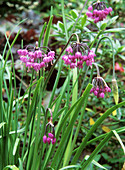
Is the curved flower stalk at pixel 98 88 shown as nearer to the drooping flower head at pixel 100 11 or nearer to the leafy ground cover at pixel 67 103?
the leafy ground cover at pixel 67 103

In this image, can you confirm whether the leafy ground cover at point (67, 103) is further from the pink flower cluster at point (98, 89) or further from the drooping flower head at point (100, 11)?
the drooping flower head at point (100, 11)

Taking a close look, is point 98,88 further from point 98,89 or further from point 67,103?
point 67,103

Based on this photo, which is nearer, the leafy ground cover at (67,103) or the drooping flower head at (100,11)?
the leafy ground cover at (67,103)

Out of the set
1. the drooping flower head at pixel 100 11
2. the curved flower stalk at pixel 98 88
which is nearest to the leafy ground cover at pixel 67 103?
the curved flower stalk at pixel 98 88

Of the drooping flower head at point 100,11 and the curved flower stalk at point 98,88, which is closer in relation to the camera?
the curved flower stalk at point 98,88

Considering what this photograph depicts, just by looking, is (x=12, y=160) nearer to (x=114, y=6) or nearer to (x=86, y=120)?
(x=86, y=120)

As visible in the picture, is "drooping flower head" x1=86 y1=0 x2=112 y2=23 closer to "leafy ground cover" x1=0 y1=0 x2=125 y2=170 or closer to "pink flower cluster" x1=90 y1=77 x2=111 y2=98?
"leafy ground cover" x1=0 y1=0 x2=125 y2=170

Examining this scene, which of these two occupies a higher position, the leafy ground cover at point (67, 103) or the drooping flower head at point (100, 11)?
the drooping flower head at point (100, 11)

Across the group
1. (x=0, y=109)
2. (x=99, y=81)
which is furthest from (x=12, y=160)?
(x=99, y=81)

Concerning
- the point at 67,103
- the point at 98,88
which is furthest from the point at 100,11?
the point at 67,103
